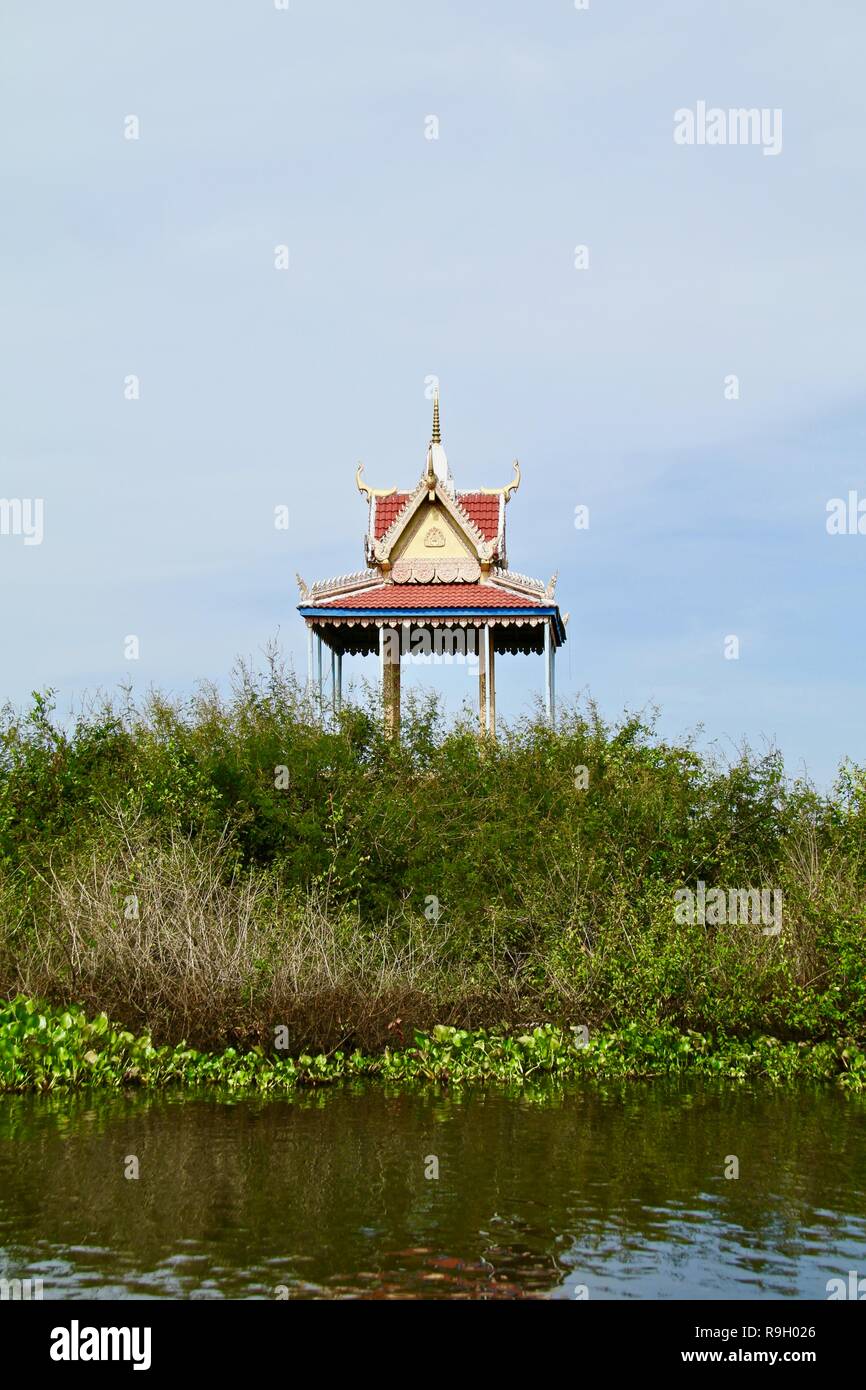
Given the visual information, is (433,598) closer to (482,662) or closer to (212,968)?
(482,662)

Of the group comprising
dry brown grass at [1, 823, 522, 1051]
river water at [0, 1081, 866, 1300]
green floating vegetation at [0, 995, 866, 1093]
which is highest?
dry brown grass at [1, 823, 522, 1051]

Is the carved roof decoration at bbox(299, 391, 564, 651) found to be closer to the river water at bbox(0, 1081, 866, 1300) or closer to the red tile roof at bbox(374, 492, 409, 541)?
the red tile roof at bbox(374, 492, 409, 541)

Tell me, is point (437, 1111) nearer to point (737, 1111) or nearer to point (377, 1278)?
point (737, 1111)

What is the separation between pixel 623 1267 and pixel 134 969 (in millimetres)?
8220

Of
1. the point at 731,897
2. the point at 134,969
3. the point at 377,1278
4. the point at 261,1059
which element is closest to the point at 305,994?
the point at 261,1059

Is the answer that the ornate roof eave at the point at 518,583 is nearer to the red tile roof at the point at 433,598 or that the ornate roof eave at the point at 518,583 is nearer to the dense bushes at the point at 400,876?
the red tile roof at the point at 433,598

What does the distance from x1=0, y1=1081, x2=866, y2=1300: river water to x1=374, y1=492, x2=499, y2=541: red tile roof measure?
18.5 metres

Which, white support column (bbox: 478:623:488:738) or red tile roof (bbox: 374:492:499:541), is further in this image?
red tile roof (bbox: 374:492:499:541)

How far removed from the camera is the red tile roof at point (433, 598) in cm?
2720

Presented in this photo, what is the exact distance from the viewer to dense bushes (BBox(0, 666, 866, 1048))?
14812 millimetres

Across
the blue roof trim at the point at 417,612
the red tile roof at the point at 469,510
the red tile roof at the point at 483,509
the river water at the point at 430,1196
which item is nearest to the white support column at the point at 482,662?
the blue roof trim at the point at 417,612

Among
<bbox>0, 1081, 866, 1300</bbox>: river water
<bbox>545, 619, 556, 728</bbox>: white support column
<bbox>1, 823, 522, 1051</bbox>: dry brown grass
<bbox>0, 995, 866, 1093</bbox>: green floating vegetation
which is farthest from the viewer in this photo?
<bbox>545, 619, 556, 728</bbox>: white support column

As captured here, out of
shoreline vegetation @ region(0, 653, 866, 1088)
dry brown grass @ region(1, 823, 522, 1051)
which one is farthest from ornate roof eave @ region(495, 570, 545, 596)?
dry brown grass @ region(1, 823, 522, 1051)

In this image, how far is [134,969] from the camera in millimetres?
14711
